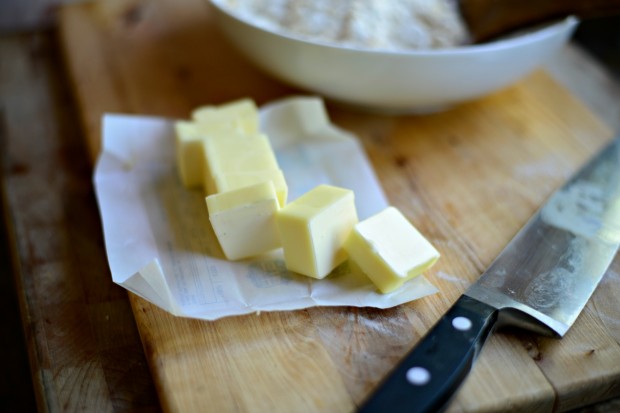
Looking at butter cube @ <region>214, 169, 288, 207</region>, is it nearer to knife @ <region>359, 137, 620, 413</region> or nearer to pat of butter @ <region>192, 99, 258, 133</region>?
pat of butter @ <region>192, 99, 258, 133</region>

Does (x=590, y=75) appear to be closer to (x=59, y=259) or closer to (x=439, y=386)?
(x=439, y=386)

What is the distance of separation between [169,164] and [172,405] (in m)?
0.45

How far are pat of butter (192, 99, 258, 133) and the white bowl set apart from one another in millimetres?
119

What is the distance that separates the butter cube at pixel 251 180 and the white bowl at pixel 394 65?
24cm

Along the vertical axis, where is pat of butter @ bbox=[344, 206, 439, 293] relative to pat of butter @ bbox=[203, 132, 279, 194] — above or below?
above

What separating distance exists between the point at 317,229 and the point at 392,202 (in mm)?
229

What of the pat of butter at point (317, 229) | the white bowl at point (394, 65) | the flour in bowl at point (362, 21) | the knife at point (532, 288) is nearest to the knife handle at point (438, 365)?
the knife at point (532, 288)

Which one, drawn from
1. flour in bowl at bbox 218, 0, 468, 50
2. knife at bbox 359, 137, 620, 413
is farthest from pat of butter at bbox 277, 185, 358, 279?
flour in bowl at bbox 218, 0, 468, 50

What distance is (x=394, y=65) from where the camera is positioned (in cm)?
104

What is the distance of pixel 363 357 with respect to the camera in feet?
2.56

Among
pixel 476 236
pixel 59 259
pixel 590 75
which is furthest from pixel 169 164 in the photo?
pixel 590 75

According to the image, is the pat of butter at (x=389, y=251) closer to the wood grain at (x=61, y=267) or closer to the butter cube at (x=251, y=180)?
the butter cube at (x=251, y=180)

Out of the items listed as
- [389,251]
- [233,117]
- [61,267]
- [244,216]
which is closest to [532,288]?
[389,251]

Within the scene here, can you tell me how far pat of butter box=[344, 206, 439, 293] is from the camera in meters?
0.83
